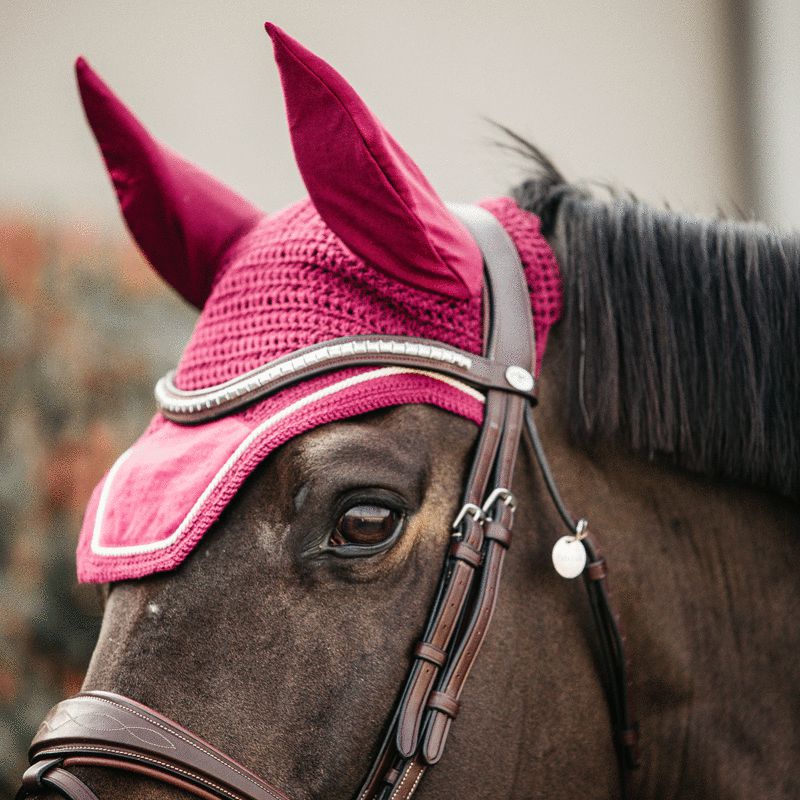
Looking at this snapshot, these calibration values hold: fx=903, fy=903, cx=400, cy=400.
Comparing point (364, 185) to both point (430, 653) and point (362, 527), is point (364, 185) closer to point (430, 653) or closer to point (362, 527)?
point (362, 527)

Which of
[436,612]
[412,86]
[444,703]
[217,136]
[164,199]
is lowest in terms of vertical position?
[444,703]

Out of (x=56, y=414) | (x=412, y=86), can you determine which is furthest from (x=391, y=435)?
(x=412, y=86)

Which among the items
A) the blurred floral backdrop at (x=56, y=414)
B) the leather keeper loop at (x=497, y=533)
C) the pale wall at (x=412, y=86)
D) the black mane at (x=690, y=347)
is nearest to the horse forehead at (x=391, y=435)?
the leather keeper loop at (x=497, y=533)

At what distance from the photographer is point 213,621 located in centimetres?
112

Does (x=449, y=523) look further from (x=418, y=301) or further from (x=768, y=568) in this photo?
(x=768, y=568)

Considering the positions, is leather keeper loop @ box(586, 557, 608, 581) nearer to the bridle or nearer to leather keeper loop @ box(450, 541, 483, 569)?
the bridle

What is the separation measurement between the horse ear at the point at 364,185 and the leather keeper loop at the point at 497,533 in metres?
0.32

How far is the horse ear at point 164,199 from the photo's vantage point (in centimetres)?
146

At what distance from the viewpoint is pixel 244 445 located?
1.17m

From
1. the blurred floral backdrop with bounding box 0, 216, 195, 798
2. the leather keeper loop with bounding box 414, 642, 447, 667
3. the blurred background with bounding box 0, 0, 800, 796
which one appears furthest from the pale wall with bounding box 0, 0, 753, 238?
the leather keeper loop with bounding box 414, 642, 447, 667

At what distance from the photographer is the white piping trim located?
1.15 metres

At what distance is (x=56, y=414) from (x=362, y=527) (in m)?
2.03

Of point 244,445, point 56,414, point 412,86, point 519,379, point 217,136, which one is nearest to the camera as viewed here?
point 244,445

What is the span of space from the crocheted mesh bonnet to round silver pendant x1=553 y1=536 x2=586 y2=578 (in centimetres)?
21
